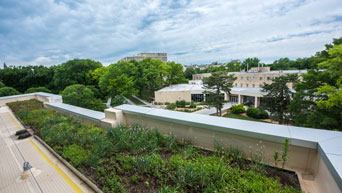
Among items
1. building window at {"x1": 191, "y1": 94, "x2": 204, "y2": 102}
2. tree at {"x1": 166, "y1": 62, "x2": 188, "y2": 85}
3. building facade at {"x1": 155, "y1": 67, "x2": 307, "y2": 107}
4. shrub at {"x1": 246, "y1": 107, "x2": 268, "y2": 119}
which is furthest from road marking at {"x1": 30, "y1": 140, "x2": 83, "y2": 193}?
tree at {"x1": 166, "y1": 62, "x2": 188, "y2": 85}

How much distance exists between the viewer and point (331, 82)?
8.95 meters

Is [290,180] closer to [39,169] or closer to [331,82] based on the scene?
[39,169]

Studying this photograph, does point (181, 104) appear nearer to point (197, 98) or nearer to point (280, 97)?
point (197, 98)

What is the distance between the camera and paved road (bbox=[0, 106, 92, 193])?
2.86m

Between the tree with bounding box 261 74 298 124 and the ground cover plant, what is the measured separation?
A: 48.0ft

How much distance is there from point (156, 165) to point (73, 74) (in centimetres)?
3302

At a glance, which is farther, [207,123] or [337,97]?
[337,97]

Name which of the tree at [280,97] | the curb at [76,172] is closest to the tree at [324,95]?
the tree at [280,97]

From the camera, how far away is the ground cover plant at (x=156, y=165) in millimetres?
2348

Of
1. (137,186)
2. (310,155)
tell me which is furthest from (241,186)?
(137,186)

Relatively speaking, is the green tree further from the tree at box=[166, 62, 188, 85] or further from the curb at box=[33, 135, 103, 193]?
the curb at box=[33, 135, 103, 193]

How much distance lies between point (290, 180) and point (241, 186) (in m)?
0.84

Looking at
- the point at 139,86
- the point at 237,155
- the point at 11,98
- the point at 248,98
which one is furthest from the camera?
the point at 139,86

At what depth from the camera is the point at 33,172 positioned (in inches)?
132
